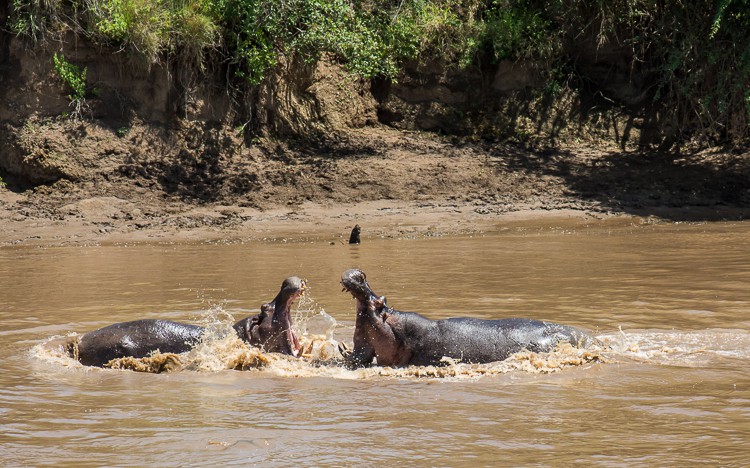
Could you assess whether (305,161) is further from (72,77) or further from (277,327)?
(277,327)

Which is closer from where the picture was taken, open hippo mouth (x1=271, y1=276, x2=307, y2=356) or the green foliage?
open hippo mouth (x1=271, y1=276, x2=307, y2=356)

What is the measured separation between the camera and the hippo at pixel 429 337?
7211mm

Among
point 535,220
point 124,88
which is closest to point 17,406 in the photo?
point 535,220

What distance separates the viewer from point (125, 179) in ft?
53.8

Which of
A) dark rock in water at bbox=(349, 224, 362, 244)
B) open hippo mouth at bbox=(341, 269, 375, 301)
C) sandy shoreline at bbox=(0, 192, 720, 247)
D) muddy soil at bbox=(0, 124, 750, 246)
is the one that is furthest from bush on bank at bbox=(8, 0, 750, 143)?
open hippo mouth at bbox=(341, 269, 375, 301)

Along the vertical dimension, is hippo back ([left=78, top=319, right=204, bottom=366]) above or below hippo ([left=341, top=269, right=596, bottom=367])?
below

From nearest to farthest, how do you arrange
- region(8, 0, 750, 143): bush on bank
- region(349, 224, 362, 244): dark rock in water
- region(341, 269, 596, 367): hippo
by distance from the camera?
1. region(341, 269, 596, 367): hippo
2. region(349, 224, 362, 244): dark rock in water
3. region(8, 0, 750, 143): bush on bank

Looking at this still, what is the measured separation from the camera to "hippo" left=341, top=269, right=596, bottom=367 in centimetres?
721

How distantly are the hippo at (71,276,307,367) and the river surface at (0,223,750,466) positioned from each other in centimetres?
17

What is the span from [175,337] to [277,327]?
0.78 metres

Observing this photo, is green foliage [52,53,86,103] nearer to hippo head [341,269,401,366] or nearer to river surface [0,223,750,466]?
river surface [0,223,750,466]

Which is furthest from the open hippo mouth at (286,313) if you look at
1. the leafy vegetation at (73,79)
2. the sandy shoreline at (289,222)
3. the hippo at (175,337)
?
the leafy vegetation at (73,79)

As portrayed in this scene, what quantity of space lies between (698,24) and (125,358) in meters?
13.8

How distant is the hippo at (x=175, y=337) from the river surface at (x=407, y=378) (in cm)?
17
